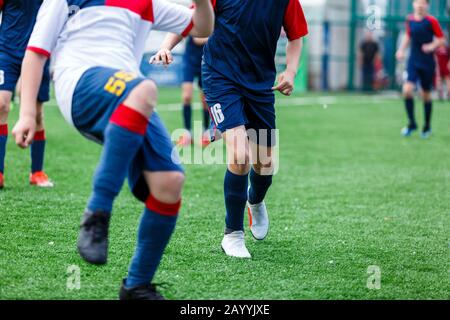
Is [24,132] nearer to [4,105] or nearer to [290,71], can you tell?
[290,71]

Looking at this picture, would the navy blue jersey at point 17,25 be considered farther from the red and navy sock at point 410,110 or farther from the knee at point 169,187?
the red and navy sock at point 410,110

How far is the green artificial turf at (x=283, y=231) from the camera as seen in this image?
12.8 feet

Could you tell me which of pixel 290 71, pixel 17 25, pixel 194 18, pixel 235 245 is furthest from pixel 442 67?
pixel 194 18

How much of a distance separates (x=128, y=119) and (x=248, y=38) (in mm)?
1795

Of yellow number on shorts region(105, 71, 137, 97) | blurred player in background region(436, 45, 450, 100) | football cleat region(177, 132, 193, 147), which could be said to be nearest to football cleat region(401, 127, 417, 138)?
football cleat region(177, 132, 193, 147)

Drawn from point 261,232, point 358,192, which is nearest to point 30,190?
point 261,232

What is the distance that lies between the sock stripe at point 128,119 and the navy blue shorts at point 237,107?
154 cm

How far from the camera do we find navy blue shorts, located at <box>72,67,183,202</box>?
3.08 meters

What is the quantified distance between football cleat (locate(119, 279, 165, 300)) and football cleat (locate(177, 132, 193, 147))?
6.73m

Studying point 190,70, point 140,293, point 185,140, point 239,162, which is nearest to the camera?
point 140,293

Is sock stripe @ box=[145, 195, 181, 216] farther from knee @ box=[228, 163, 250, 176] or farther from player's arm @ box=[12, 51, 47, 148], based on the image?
knee @ box=[228, 163, 250, 176]

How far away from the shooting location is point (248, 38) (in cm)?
461

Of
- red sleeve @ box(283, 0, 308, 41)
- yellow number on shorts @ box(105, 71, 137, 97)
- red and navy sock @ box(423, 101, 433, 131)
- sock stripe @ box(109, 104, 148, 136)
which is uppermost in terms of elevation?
red sleeve @ box(283, 0, 308, 41)

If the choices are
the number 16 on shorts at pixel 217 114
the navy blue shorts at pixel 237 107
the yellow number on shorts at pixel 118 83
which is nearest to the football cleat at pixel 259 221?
the navy blue shorts at pixel 237 107
